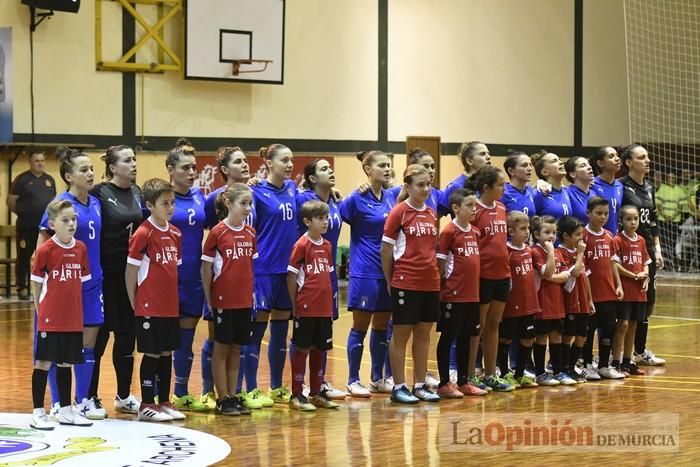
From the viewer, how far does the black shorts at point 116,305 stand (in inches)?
289

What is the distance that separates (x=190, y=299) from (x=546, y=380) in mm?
2997

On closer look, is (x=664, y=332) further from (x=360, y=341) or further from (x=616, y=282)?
(x=360, y=341)

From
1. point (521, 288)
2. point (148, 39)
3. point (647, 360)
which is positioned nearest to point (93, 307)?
point (521, 288)

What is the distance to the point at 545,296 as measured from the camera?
874 centimetres

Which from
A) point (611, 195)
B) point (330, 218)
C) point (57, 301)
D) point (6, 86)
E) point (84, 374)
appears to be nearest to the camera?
point (57, 301)

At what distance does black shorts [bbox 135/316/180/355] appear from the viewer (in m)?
7.07

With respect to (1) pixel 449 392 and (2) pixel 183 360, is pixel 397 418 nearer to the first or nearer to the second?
(1) pixel 449 392

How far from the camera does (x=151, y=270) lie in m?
7.09

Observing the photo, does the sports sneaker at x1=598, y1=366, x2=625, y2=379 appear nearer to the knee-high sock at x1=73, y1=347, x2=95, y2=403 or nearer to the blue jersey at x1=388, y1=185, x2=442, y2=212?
the blue jersey at x1=388, y1=185, x2=442, y2=212

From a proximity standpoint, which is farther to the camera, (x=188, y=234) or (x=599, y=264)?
(x=599, y=264)

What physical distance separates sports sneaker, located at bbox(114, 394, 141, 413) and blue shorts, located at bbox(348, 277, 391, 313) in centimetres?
180

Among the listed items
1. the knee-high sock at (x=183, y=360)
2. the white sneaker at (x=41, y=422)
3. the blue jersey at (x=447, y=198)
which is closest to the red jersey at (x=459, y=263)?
the blue jersey at (x=447, y=198)

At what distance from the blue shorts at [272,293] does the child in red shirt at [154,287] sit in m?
0.84

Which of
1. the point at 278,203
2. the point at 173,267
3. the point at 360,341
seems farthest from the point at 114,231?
the point at 360,341
